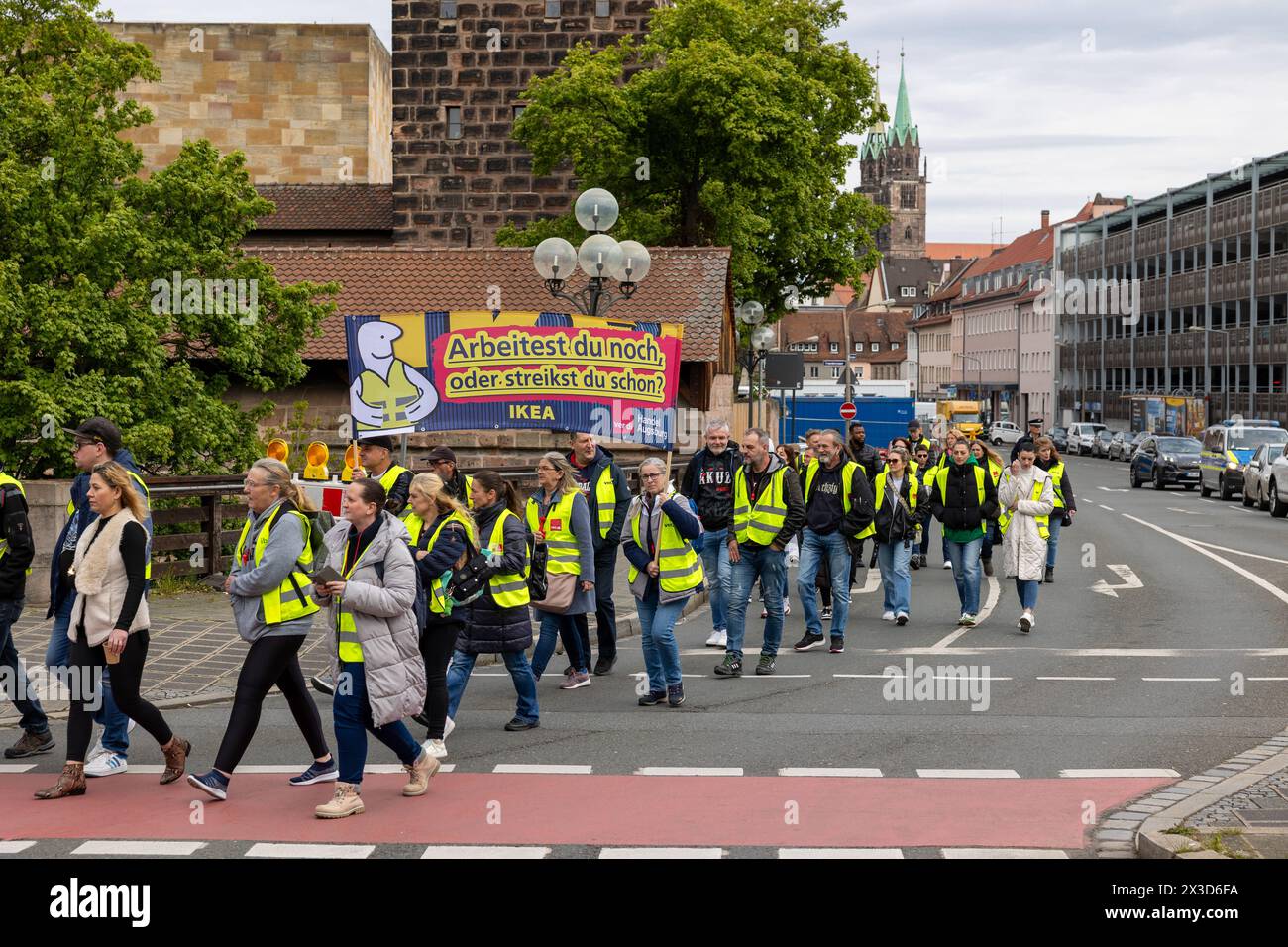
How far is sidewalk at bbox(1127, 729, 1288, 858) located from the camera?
22.3 ft

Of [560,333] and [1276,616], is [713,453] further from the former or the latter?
[1276,616]

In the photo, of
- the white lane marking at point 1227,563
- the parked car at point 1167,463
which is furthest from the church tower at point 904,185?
the white lane marking at point 1227,563

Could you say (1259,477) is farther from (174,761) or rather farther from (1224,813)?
(174,761)

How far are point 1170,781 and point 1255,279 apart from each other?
70.8 metres

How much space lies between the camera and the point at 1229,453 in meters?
42.1

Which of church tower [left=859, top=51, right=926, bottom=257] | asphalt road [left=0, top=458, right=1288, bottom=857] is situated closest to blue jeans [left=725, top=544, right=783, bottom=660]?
asphalt road [left=0, top=458, right=1288, bottom=857]

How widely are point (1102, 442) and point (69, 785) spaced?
7679 centimetres

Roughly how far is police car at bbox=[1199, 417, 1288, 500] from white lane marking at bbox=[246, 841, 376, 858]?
37.8m

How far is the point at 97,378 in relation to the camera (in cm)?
1680

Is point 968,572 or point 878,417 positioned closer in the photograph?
point 968,572

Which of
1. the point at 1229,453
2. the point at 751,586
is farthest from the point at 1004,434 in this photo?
the point at 751,586

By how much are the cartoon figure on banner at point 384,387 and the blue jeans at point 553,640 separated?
350 centimetres

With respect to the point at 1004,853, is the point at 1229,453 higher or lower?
higher

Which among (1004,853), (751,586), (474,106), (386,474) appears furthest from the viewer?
(474,106)
